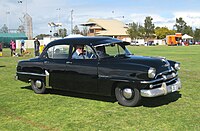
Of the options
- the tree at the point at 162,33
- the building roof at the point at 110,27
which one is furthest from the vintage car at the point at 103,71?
the tree at the point at 162,33

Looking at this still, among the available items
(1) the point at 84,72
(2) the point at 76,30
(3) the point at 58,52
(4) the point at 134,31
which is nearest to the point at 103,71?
(1) the point at 84,72

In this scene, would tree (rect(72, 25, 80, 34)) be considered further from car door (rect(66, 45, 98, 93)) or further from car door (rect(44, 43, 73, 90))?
car door (rect(66, 45, 98, 93))

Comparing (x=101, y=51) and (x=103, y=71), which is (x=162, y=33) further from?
(x=103, y=71)

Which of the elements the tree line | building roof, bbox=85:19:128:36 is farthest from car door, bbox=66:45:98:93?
building roof, bbox=85:19:128:36

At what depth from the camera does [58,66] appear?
853cm

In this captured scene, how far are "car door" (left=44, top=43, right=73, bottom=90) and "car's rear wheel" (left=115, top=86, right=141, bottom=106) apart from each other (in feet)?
4.86

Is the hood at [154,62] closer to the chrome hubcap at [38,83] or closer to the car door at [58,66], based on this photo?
the car door at [58,66]

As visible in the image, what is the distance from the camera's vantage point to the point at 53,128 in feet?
19.2

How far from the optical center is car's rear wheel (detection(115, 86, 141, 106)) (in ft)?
23.8

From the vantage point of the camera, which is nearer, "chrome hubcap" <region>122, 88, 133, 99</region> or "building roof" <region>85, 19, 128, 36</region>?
"chrome hubcap" <region>122, 88, 133, 99</region>

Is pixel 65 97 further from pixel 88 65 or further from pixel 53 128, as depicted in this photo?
pixel 53 128

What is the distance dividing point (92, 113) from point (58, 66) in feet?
6.99

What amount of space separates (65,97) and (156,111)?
9.43 ft

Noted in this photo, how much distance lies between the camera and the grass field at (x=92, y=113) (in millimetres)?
5926
